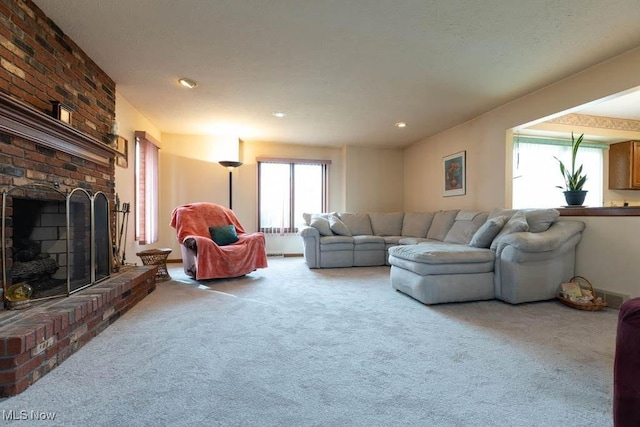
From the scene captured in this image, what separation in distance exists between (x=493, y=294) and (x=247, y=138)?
15.1 ft

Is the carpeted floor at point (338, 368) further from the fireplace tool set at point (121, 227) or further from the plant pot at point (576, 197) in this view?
the plant pot at point (576, 197)

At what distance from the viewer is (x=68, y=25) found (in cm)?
216

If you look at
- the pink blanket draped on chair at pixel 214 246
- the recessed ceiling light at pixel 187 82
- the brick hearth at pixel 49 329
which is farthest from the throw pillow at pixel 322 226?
the brick hearth at pixel 49 329

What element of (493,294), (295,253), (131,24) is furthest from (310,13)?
(295,253)

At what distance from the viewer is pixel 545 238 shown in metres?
2.67

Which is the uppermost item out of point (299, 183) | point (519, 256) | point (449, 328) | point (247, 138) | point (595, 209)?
point (247, 138)

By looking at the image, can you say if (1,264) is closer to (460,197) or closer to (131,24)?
(131,24)

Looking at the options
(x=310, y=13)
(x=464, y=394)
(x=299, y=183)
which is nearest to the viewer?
(x=464, y=394)

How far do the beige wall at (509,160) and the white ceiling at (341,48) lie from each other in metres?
0.16

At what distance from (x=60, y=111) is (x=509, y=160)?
182 inches

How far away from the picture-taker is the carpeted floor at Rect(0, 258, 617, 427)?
1.20 meters

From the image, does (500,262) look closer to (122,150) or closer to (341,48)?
(341,48)

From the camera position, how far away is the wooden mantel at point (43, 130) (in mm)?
1635
